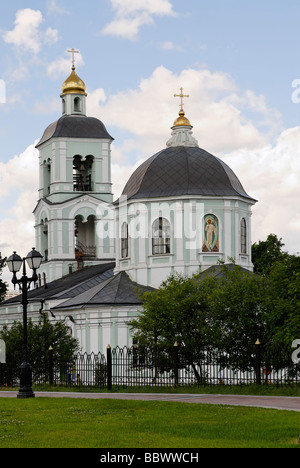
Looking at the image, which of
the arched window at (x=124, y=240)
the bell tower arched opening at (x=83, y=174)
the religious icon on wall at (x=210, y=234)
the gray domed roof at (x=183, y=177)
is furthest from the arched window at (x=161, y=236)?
the bell tower arched opening at (x=83, y=174)

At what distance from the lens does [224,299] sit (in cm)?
2861

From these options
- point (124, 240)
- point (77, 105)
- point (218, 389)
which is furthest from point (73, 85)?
point (218, 389)

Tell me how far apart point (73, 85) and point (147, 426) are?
49.6 metres

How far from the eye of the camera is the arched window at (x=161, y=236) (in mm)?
45312

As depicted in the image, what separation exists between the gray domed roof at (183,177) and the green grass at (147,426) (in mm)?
27499

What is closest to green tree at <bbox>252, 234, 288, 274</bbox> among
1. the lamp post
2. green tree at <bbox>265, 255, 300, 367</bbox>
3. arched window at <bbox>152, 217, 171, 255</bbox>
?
arched window at <bbox>152, 217, 171, 255</bbox>

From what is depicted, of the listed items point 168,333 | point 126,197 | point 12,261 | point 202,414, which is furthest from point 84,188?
point 202,414

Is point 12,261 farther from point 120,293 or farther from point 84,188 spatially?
point 84,188

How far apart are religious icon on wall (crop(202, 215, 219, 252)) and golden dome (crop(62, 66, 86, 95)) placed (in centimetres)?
1978

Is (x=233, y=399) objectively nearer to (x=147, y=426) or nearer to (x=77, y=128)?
(x=147, y=426)

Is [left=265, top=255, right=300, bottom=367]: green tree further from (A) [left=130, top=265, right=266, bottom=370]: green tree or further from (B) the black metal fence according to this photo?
(A) [left=130, top=265, right=266, bottom=370]: green tree

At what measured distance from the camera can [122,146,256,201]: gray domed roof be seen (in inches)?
1786

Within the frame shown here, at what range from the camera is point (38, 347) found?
1378 inches
